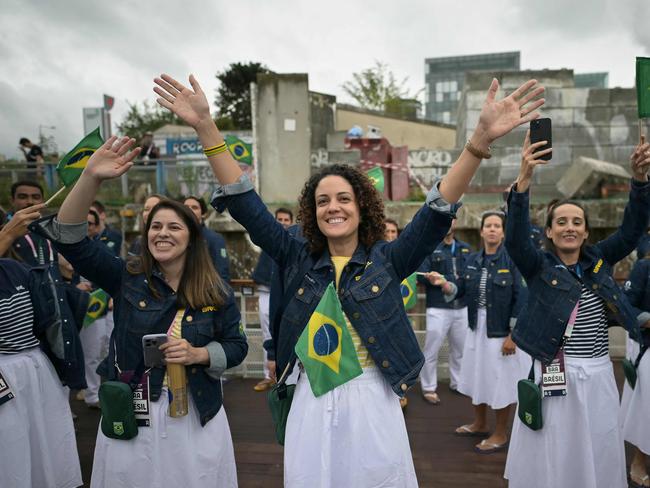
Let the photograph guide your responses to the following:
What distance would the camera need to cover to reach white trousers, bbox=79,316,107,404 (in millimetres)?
5859

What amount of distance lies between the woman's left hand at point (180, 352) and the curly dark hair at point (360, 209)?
2.57 ft

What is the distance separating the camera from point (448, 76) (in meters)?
99.4

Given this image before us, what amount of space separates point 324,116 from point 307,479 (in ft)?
43.0

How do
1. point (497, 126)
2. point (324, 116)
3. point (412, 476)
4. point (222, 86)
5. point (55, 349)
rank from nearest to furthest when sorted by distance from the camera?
point (497, 126), point (412, 476), point (55, 349), point (324, 116), point (222, 86)

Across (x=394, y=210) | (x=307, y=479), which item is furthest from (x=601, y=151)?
(x=307, y=479)

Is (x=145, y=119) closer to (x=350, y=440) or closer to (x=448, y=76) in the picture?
(x=350, y=440)

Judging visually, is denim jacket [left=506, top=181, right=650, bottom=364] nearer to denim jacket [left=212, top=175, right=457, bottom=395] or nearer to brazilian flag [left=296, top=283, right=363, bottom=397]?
denim jacket [left=212, top=175, right=457, bottom=395]

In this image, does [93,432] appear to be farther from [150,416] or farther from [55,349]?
[150,416]

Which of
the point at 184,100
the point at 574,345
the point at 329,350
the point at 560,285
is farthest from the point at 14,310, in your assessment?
the point at 574,345

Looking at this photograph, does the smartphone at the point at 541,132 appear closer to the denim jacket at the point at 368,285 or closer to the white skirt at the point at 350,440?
the denim jacket at the point at 368,285

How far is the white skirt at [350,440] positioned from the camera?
2.09m

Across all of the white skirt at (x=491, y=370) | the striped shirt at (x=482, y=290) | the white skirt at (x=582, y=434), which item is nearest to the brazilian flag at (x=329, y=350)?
the white skirt at (x=582, y=434)

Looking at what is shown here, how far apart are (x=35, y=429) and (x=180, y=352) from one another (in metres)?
1.58

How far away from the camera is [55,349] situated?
3.40 metres
